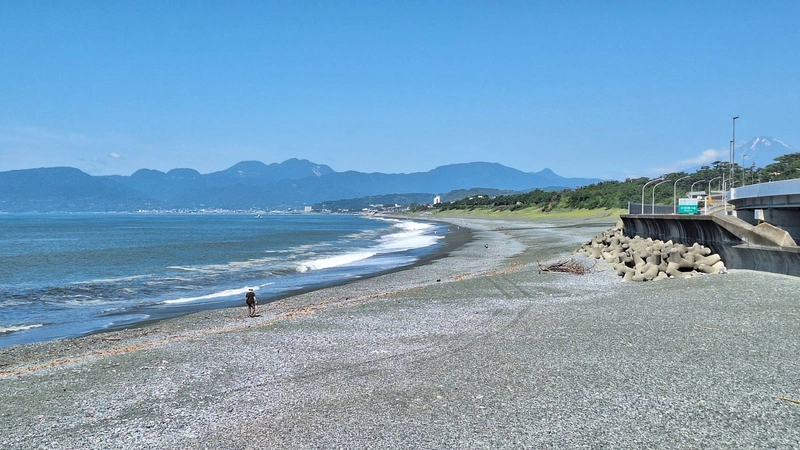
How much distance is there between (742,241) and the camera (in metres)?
16.8

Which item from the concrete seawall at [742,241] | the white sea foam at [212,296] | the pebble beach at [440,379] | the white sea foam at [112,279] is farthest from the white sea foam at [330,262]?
the concrete seawall at [742,241]

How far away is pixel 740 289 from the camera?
45.5 ft

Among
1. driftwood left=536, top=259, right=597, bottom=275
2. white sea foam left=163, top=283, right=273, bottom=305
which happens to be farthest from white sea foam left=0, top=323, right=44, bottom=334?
driftwood left=536, top=259, right=597, bottom=275

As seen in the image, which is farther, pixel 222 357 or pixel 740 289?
pixel 740 289

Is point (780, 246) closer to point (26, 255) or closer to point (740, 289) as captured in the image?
point (740, 289)

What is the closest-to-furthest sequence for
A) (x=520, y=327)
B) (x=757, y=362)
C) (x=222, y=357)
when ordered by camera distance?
(x=757, y=362) < (x=222, y=357) < (x=520, y=327)

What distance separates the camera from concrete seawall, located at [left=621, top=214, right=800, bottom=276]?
15.1 meters

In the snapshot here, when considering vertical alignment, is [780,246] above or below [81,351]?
above

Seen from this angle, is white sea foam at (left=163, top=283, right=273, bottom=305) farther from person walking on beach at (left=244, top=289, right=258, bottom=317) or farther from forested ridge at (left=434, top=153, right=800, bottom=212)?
forested ridge at (left=434, top=153, right=800, bottom=212)

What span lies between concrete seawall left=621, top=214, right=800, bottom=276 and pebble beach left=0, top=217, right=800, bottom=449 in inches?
49.0

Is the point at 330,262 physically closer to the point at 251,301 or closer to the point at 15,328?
the point at 251,301

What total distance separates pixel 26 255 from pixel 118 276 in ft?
63.3

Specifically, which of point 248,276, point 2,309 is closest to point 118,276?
point 248,276

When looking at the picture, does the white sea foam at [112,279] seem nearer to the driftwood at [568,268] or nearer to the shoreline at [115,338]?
the shoreline at [115,338]
